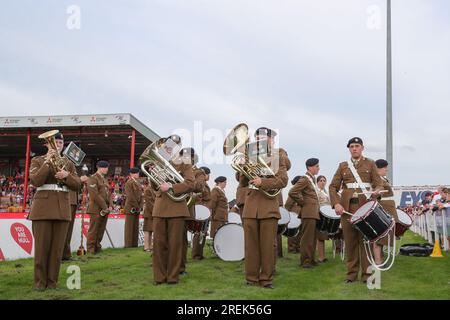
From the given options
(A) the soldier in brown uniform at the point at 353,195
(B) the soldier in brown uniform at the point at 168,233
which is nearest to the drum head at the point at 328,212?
(A) the soldier in brown uniform at the point at 353,195

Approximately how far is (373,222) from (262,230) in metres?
1.61

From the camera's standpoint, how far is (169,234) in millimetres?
7121

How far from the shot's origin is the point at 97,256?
1120cm

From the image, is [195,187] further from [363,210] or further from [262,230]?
[363,210]

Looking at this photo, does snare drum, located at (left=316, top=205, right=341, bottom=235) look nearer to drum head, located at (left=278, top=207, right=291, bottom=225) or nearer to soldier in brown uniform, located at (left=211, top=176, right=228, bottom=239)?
drum head, located at (left=278, top=207, right=291, bottom=225)

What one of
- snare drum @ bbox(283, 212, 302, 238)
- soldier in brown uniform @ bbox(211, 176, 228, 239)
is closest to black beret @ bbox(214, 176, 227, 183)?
soldier in brown uniform @ bbox(211, 176, 228, 239)

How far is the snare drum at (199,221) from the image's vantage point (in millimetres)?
9422

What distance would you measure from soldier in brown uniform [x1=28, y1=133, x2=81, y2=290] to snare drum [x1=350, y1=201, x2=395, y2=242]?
425cm

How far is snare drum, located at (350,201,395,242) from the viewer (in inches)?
267

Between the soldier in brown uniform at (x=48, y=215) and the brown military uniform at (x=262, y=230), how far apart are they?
2.67 m

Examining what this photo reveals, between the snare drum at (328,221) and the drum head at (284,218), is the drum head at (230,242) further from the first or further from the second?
the snare drum at (328,221)

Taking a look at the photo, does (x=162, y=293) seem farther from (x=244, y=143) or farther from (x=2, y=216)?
(x=2, y=216)
